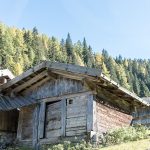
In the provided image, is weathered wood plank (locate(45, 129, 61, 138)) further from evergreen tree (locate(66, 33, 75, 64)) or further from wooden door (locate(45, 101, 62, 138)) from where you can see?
evergreen tree (locate(66, 33, 75, 64))

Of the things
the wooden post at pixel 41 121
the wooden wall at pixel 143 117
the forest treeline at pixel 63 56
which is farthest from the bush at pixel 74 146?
the forest treeline at pixel 63 56

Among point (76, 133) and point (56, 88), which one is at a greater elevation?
point (56, 88)

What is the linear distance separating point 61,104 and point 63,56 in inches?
4132

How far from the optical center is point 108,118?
765 inches

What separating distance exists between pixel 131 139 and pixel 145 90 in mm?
81683

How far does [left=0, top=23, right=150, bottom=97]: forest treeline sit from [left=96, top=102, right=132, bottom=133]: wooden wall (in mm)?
74937

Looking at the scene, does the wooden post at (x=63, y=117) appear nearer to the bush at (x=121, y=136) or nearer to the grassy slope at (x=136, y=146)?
the bush at (x=121, y=136)

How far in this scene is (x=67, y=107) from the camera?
19141 millimetres

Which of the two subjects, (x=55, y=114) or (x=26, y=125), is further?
A: (x=26, y=125)

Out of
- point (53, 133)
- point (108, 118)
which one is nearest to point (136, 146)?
point (108, 118)

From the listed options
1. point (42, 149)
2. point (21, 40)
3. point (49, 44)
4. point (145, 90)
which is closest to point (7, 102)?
point (42, 149)

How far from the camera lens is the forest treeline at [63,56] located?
11090 cm

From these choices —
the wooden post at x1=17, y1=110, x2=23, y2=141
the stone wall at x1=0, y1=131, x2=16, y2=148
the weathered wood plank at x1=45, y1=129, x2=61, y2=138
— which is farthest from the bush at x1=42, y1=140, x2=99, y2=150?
the stone wall at x1=0, y1=131, x2=16, y2=148

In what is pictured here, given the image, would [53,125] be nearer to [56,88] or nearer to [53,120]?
[53,120]
